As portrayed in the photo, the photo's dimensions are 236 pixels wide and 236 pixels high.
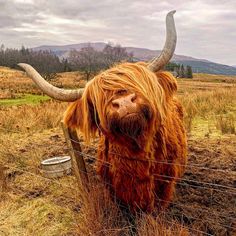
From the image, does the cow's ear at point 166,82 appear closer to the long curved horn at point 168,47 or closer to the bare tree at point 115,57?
the long curved horn at point 168,47

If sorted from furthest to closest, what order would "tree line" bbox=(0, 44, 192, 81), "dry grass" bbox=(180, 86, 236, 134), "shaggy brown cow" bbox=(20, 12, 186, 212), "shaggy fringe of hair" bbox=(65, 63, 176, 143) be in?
"dry grass" bbox=(180, 86, 236, 134)
"tree line" bbox=(0, 44, 192, 81)
"shaggy fringe of hair" bbox=(65, 63, 176, 143)
"shaggy brown cow" bbox=(20, 12, 186, 212)

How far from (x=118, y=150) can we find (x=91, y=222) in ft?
2.27

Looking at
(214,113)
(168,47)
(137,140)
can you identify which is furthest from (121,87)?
(214,113)

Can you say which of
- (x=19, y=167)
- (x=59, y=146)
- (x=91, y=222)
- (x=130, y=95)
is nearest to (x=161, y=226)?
(x=91, y=222)

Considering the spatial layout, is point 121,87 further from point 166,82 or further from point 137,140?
point 166,82

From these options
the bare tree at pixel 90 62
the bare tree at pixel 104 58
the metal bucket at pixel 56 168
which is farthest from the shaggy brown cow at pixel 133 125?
the metal bucket at pixel 56 168

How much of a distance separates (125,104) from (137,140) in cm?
48

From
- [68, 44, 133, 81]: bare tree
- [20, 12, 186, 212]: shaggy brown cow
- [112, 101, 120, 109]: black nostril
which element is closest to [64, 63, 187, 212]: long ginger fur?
[20, 12, 186, 212]: shaggy brown cow

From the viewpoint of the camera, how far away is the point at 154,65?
3.33m

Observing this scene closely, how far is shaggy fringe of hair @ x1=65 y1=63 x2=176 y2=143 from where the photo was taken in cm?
296

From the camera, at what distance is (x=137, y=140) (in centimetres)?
309

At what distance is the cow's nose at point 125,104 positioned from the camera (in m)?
2.70

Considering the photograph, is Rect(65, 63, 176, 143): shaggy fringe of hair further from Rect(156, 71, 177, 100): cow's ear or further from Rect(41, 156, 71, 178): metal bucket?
Rect(41, 156, 71, 178): metal bucket

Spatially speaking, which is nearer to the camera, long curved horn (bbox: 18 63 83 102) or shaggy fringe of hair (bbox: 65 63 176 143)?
shaggy fringe of hair (bbox: 65 63 176 143)
